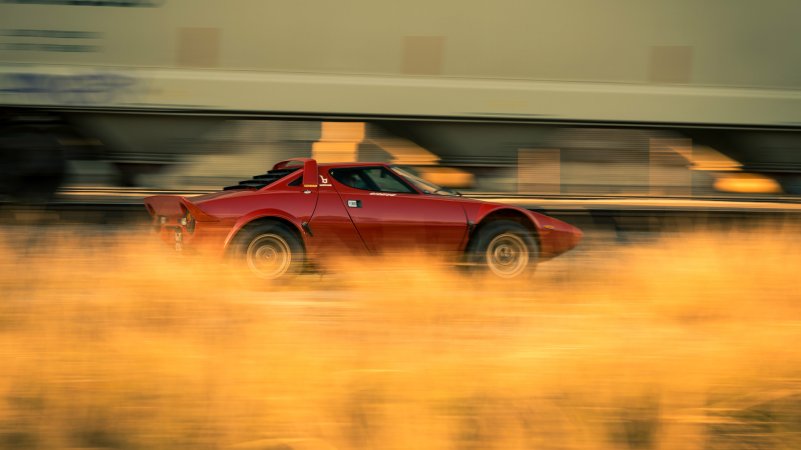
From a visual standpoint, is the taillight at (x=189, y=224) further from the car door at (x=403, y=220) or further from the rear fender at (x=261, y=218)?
the car door at (x=403, y=220)

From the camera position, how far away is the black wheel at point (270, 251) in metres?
7.16

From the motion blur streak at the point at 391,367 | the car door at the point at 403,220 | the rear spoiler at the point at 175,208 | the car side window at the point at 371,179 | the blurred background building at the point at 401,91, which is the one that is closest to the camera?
the motion blur streak at the point at 391,367

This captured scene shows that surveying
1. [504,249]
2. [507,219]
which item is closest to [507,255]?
[504,249]

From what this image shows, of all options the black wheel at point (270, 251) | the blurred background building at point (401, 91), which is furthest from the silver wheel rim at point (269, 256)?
the blurred background building at point (401, 91)

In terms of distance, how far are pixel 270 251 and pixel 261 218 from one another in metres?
0.26

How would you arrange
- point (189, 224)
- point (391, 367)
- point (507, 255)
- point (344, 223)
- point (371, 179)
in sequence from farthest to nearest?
1. point (371, 179)
2. point (507, 255)
3. point (344, 223)
4. point (189, 224)
5. point (391, 367)

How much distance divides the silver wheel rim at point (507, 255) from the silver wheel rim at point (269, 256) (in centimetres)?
159

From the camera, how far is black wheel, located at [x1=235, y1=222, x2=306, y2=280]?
23.5 feet

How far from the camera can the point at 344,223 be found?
737cm

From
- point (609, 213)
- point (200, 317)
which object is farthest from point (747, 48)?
point (200, 317)

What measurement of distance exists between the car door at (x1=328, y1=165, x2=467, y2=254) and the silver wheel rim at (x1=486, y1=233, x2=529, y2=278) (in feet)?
0.88

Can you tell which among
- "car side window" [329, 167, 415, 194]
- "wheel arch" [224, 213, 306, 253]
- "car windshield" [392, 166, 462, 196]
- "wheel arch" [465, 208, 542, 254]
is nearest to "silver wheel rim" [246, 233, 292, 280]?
"wheel arch" [224, 213, 306, 253]

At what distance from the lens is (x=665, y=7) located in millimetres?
10812

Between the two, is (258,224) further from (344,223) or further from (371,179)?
(371,179)
